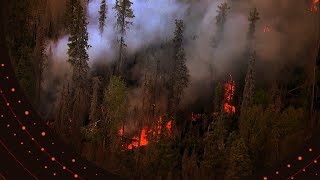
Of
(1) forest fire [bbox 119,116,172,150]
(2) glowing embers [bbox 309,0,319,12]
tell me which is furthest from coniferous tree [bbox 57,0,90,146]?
(2) glowing embers [bbox 309,0,319,12]

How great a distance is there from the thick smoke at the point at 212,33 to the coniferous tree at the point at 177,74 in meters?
0.02

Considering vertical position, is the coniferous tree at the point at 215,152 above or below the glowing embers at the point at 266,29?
below

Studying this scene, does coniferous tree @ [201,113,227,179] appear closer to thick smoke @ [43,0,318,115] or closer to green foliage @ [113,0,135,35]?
thick smoke @ [43,0,318,115]

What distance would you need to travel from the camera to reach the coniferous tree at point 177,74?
1.56 m

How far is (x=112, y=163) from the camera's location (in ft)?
5.13

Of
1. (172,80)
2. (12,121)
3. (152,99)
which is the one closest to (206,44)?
(172,80)

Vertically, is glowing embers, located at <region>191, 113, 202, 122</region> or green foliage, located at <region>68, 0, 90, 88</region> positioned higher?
green foliage, located at <region>68, 0, 90, 88</region>

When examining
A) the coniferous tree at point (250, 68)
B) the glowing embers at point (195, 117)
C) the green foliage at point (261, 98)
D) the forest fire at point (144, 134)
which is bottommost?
the forest fire at point (144, 134)

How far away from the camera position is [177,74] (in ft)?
5.18

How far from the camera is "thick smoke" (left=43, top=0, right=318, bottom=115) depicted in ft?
4.98

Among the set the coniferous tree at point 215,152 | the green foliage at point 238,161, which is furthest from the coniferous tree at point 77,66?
the green foliage at point 238,161

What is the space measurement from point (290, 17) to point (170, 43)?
0.51 m

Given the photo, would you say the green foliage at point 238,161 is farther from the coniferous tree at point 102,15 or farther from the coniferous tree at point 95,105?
the coniferous tree at point 102,15

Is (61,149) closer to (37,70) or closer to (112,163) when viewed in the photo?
Result: (112,163)
